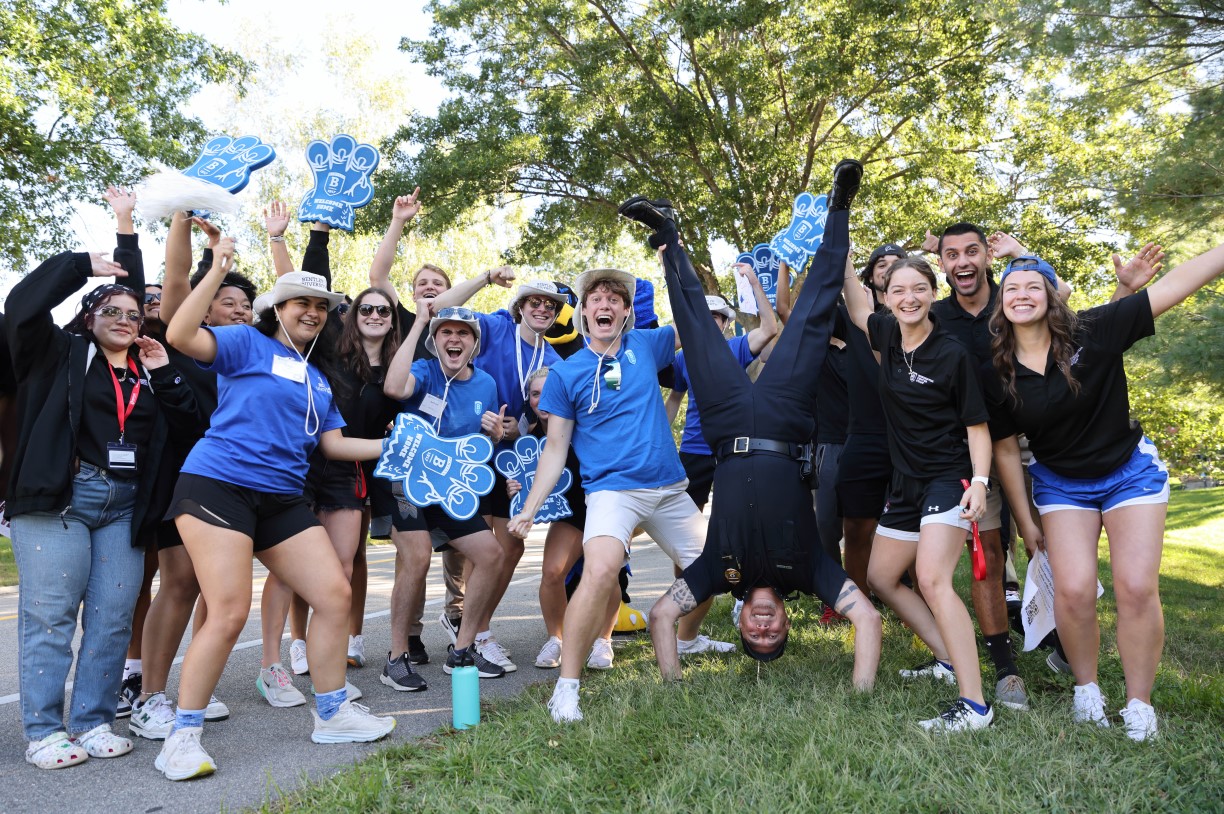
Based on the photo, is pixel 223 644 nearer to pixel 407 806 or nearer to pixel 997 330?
pixel 407 806

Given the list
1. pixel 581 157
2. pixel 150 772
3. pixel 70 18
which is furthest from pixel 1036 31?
pixel 70 18

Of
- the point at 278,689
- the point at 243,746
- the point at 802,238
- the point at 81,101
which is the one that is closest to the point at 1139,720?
the point at 802,238

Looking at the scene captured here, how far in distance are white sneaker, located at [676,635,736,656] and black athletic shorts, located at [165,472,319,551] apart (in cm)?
260

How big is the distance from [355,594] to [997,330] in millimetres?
4188

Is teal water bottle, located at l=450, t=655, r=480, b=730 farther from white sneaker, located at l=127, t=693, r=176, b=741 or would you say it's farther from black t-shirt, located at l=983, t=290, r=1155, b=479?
black t-shirt, located at l=983, t=290, r=1155, b=479

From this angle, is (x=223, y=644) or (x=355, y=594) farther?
(x=355, y=594)

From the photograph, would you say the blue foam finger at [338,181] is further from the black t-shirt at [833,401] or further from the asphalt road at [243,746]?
the black t-shirt at [833,401]

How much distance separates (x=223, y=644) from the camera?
411cm

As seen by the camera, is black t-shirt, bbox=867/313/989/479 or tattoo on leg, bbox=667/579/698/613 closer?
black t-shirt, bbox=867/313/989/479

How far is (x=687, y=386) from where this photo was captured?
5891 mm

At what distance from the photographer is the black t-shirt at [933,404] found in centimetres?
458

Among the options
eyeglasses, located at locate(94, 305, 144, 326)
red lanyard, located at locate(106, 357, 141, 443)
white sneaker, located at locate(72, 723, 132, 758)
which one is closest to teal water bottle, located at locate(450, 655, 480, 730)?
white sneaker, located at locate(72, 723, 132, 758)

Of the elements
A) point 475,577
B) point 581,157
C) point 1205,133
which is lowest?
point 475,577

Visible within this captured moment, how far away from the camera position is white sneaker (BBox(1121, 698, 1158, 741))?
4.00 m
